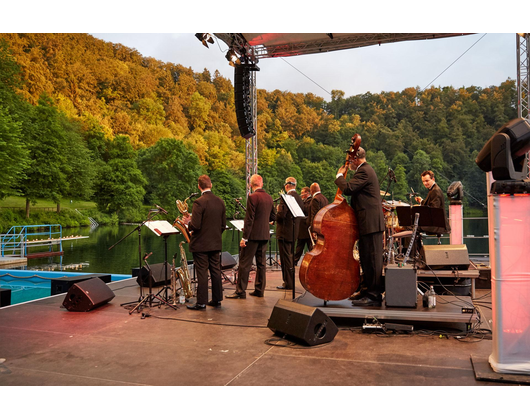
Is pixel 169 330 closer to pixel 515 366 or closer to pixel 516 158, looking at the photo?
pixel 515 366

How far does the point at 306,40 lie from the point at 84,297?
8.92 metres

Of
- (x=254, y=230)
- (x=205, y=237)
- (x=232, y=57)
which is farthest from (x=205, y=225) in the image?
(x=232, y=57)

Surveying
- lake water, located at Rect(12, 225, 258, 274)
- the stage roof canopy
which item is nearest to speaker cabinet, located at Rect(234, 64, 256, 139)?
the stage roof canopy

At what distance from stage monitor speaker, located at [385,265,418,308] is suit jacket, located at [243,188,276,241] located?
2145 mm

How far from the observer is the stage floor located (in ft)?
10.3

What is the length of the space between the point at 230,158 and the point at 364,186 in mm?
36618

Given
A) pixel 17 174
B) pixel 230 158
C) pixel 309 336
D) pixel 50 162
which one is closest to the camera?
pixel 309 336

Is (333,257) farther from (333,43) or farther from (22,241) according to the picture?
(22,241)

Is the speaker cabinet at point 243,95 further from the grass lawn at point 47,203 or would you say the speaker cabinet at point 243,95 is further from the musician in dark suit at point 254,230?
the grass lawn at point 47,203

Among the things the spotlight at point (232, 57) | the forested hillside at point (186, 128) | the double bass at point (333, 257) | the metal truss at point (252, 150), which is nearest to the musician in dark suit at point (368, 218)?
the double bass at point (333, 257)

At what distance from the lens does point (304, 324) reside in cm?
393

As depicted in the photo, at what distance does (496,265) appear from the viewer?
3143 millimetres

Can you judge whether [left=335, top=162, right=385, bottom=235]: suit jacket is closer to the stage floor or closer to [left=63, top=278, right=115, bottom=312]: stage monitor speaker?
the stage floor
